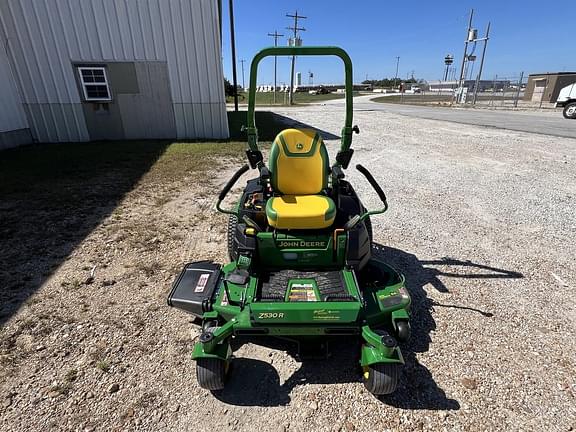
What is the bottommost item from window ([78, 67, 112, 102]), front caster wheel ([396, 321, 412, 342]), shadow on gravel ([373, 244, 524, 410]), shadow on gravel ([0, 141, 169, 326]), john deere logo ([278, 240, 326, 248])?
shadow on gravel ([373, 244, 524, 410])

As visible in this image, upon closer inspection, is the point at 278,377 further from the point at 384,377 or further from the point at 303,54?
the point at 303,54

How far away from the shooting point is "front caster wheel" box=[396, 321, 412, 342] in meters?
2.28

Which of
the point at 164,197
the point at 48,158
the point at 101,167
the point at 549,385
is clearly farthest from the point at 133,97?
the point at 549,385

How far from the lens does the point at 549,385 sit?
7.26 ft

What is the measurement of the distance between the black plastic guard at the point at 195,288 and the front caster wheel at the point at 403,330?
135 cm

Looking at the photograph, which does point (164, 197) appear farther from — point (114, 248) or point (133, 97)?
point (133, 97)

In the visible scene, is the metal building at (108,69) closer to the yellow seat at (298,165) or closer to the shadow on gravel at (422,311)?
the yellow seat at (298,165)

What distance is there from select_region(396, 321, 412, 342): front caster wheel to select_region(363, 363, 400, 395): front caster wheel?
0.32 meters

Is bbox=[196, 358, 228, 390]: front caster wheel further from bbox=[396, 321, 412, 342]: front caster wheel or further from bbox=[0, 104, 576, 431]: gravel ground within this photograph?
bbox=[396, 321, 412, 342]: front caster wheel

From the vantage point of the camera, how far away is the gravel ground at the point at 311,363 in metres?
2.03

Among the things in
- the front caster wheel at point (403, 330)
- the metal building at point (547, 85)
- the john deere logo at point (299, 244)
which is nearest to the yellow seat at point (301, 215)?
the john deere logo at point (299, 244)

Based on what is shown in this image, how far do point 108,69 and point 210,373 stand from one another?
1076 centimetres

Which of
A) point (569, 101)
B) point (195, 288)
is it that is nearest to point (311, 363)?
point (195, 288)

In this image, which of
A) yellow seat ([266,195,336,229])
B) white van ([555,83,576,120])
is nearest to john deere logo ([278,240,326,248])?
yellow seat ([266,195,336,229])
